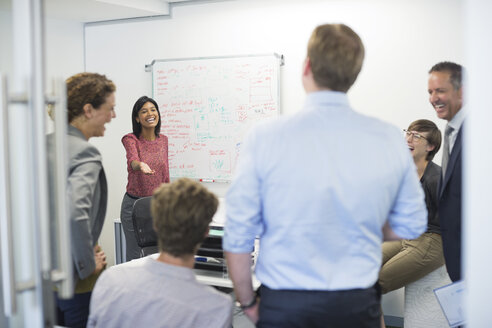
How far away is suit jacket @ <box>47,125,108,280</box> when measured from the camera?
1.69 metres

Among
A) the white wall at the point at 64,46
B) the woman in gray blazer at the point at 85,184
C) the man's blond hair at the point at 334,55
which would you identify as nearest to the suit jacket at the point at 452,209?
the man's blond hair at the point at 334,55

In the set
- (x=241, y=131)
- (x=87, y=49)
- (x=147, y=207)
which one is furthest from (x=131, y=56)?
(x=147, y=207)

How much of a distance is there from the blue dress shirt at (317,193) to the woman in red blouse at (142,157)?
2593 mm

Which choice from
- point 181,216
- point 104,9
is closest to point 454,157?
point 181,216

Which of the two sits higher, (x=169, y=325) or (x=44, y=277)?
(x=44, y=277)

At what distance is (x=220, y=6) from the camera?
4262 mm

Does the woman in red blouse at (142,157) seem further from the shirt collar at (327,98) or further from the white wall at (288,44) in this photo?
the shirt collar at (327,98)

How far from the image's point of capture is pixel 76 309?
1.92 meters

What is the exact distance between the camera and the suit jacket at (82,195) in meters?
Answer: 1.69

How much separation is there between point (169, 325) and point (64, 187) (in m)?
0.48

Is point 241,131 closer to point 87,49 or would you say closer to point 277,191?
point 87,49

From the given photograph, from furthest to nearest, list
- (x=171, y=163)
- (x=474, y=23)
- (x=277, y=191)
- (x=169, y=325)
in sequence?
(x=171, y=163), (x=169, y=325), (x=277, y=191), (x=474, y=23)

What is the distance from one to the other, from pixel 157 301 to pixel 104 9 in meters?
3.38

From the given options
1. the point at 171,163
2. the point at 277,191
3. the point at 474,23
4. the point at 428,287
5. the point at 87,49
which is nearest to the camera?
the point at 474,23
